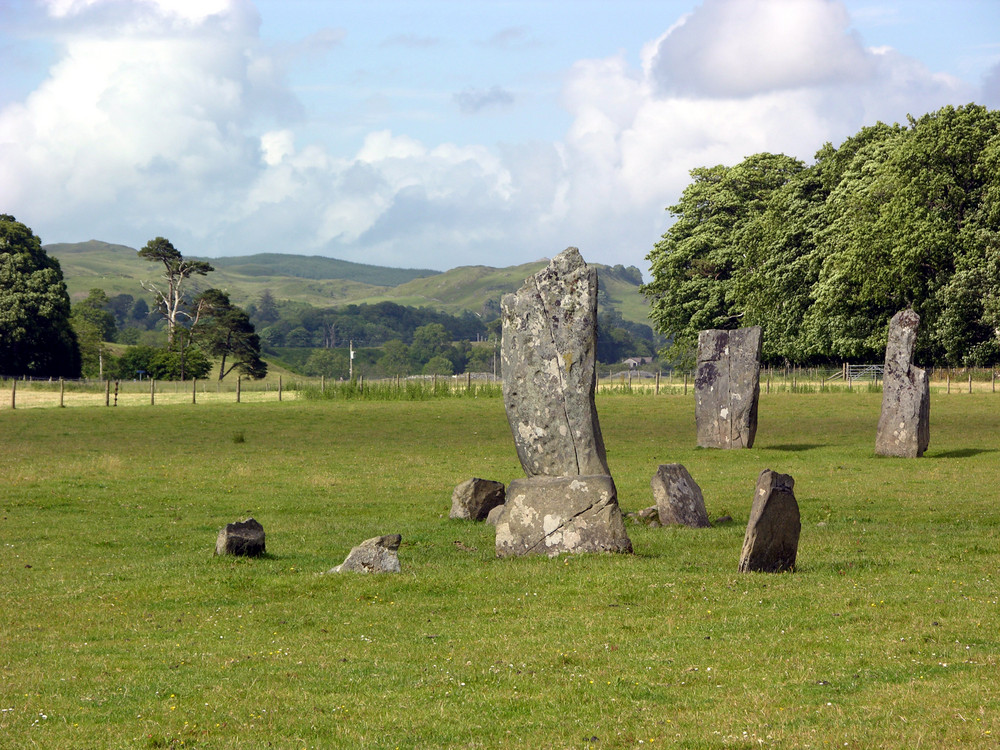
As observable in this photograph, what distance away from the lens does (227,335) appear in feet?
406

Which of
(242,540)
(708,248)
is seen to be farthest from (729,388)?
(708,248)

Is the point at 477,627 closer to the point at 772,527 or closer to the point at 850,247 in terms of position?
the point at 772,527

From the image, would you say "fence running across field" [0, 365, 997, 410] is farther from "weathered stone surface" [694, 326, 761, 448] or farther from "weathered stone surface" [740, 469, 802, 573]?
"weathered stone surface" [740, 469, 802, 573]

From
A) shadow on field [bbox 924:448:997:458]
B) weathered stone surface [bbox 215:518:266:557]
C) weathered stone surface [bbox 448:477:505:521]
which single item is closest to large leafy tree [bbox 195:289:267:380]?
shadow on field [bbox 924:448:997:458]

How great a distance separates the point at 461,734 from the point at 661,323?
256 ft

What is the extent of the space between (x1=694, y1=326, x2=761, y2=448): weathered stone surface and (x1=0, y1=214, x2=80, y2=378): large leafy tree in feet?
250

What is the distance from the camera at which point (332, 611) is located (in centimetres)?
1206

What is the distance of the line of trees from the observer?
60.8m

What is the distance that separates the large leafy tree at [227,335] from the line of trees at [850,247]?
58.1 m

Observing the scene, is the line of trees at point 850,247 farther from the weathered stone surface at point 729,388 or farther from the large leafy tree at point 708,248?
the weathered stone surface at point 729,388

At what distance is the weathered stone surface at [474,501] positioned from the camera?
19.0 metres

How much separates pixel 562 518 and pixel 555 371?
5.92m

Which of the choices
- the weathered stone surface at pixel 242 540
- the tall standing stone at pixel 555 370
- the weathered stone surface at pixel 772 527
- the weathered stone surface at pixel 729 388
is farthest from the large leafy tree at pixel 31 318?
the weathered stone surface at pixel 772 527

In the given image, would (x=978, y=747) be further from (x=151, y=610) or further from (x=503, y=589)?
(x=151, y=610)
